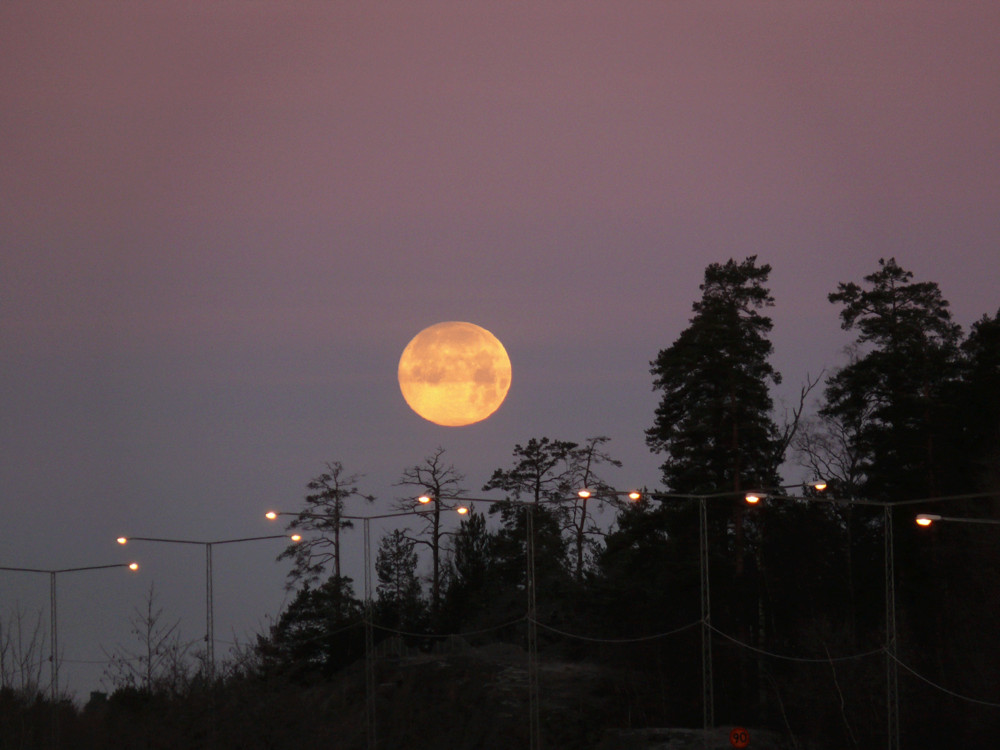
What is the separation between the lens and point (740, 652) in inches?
1563

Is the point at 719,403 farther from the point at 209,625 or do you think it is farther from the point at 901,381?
the point at 209,625

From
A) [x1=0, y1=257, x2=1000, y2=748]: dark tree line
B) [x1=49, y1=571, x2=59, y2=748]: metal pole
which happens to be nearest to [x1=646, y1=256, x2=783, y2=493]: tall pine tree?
[x1=0, y1=257, x2=1000, y2=748]: dark tree line

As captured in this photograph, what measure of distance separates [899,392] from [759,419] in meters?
4.71

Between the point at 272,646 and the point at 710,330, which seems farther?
the point at 710,330

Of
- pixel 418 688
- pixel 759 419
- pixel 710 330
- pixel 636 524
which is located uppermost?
pixel 710 330

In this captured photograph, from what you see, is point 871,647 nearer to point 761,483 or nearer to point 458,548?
point 761,483

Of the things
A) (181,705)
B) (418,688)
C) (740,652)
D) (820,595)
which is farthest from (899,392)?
(181,705)

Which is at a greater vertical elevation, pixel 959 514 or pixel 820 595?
pixel 959 514

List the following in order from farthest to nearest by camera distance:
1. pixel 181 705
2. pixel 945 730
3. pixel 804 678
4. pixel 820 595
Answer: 1. pixel 820 595
2. pixel 804 678
3. pixel 945 730
4. pixel 181 705

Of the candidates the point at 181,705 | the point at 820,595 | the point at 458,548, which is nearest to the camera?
the point at 181,705

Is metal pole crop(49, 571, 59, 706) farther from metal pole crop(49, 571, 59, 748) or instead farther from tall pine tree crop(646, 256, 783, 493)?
tall pine tree crop(646, 256, 783, 493)

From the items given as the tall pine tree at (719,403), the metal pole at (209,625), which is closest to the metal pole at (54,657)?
the metal pole at (209,625)

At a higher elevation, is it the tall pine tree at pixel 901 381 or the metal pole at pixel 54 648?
the tall pine tree at pixel 901 381

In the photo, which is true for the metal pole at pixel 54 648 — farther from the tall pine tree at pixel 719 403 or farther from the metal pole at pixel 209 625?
the tall pine tree at pixel 719 403
